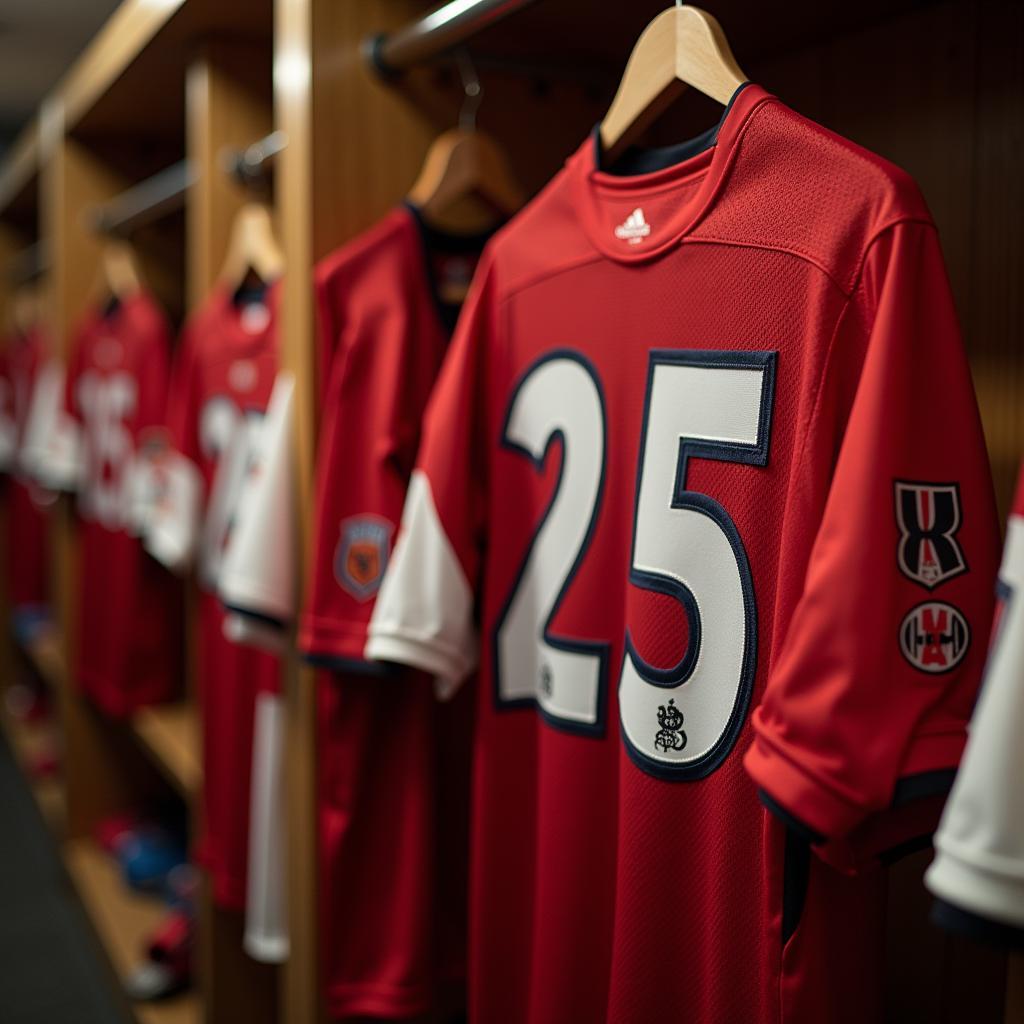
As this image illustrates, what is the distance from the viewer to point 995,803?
0.57 metres

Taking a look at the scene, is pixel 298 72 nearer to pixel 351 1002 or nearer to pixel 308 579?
pixel 308 579

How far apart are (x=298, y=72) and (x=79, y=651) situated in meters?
1.78

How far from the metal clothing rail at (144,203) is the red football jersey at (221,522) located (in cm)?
33

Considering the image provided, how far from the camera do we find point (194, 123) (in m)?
1.89

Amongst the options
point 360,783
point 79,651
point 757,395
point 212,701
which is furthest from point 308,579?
point 79,651

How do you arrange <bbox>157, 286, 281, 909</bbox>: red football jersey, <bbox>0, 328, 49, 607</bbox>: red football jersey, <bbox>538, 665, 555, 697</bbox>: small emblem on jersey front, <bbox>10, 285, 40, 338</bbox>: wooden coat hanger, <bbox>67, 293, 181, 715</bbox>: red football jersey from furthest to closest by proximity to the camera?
<bbox>10, 285, 40, 338</bbox>: wooden coat hanger, <bbox>0, 328, 49, 607</bbox>: red football jersey, <bbox>67, 293, 181, 715</bbox>: red football jersey, <bbox>157, 286, 281, 909</bbox>: red football jersey, <bbox>538, 665, 555, 697</bbox>: small emblem on jersey front

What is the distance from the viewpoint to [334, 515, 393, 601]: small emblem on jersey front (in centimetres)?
127

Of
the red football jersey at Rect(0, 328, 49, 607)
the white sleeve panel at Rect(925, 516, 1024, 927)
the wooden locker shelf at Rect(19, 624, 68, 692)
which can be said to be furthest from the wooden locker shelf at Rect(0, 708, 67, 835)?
the white sleeve panel at Rect(925, 516, 1024, 927)

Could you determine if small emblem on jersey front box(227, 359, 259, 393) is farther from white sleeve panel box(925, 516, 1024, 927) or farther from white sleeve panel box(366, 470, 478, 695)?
white sleeve panel box(925, 516, 1024, 927)

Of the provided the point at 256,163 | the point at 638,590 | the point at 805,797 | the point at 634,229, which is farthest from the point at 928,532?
the point at 256,163

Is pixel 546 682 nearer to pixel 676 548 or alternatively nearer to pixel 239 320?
pixel 676 548

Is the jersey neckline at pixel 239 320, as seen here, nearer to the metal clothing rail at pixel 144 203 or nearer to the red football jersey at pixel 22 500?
the metal clothing rail at pixel 144 203

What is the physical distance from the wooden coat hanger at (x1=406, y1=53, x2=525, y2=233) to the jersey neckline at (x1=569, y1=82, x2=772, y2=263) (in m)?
0.28

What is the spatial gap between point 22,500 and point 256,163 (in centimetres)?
259
